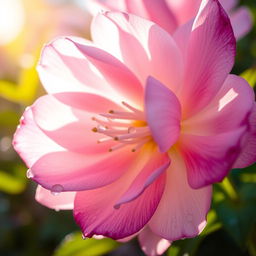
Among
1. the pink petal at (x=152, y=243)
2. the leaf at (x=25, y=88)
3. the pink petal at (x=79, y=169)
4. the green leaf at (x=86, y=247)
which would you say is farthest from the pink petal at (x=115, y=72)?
the leaf at (x=25, y=88)

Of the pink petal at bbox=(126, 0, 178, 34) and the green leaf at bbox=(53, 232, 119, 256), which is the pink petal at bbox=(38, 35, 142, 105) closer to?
the pink petal at bbox=(126, 0, 178, 34)

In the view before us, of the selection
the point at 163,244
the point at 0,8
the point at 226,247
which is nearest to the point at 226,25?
the point at 163,244

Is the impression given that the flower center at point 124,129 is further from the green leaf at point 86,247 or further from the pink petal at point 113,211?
the green leaf at point 86,247

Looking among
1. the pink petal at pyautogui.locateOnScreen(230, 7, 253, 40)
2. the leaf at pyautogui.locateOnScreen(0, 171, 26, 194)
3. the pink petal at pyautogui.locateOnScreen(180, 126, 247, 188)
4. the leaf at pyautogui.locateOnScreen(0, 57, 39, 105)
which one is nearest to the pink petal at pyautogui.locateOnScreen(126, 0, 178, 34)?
the pink petal at pyautogui.locateOnScreen(230, 7, 253, 40)

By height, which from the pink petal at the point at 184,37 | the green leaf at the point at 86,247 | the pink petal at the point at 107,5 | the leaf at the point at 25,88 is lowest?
the green leaf at the point at 86,247

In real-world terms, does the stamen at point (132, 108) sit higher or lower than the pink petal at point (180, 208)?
higher

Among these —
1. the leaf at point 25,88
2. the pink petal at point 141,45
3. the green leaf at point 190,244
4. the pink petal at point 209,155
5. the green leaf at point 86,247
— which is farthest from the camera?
the leaf at point 25,88

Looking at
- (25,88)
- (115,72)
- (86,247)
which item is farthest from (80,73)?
(25,88)
